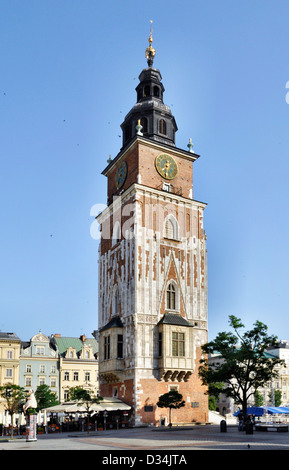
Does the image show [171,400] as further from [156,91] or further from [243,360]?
[156,91]

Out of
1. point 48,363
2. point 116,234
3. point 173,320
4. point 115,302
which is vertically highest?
point 116,234

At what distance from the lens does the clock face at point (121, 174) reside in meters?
53.3

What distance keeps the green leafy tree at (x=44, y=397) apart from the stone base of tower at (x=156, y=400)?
2725cm

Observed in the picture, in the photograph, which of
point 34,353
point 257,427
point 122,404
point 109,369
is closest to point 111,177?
point 109,369

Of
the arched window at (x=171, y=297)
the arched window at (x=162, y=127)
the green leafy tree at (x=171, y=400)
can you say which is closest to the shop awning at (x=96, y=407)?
the green leafy tree at (x=171, y=400)

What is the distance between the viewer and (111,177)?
57.1m

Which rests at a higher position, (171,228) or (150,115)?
(150,115)

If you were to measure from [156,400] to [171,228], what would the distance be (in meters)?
16.7

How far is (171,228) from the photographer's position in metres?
51.1

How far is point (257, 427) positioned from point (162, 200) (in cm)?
2316

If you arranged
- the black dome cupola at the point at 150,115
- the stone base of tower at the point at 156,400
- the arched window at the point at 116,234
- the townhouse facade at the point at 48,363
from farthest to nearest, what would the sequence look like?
the townhouse facade at the point at 48,363
the black dome cupola at the point at 150,115
the arched window at the point at 116,234
the stone base of tower at the point at 156,400

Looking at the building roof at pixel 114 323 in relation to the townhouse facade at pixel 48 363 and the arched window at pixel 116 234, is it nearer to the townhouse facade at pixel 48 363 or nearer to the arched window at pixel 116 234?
the arched window at pixel 116 234

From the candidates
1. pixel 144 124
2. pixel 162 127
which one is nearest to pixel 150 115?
pixel 144 124

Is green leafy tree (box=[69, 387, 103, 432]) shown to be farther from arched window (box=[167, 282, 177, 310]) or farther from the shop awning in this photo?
arched window (box=[167, 282, 177, 310])
